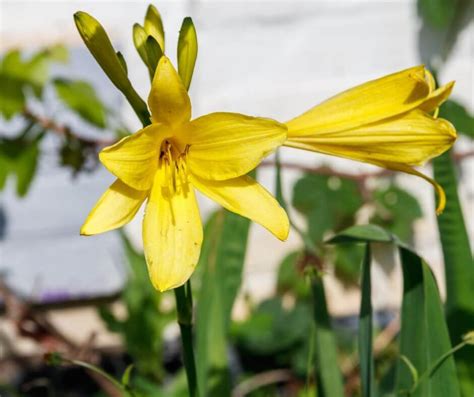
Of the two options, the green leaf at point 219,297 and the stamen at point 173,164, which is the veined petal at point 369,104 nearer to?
the stamen at point 173,164

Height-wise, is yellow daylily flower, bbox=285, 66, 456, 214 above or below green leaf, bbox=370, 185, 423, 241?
above

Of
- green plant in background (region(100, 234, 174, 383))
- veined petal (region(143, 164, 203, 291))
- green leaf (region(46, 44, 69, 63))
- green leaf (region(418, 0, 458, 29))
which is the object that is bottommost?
green plant in background (region(100, 234, 174, 383))

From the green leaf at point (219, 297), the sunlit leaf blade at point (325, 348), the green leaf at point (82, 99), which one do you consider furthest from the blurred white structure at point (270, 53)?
the sunlit leaf blade at point (325, 348)

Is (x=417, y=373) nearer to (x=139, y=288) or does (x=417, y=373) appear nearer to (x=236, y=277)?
(x=236, y=277)

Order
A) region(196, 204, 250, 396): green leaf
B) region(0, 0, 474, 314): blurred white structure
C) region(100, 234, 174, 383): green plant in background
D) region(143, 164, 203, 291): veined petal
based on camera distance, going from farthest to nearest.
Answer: region(0, 0, 474, 314): blurred white structure < region(100, 234, 174, 383): green plant in background < region(196, 204, 250, 396): green leaf < region(143, 164, 203, 291): veined petal

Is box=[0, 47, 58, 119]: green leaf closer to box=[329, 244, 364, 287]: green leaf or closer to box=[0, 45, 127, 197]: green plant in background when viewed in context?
box=[0, 45, 127, 197]: green plant in background

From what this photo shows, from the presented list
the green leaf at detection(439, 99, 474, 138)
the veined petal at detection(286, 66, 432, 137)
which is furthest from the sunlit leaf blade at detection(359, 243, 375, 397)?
the green leaf at detection(439, 99, 474, 138)

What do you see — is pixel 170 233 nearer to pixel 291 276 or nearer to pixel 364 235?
pixel 364 235

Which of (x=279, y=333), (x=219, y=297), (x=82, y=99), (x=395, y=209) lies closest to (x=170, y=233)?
(x=219, y=297)
